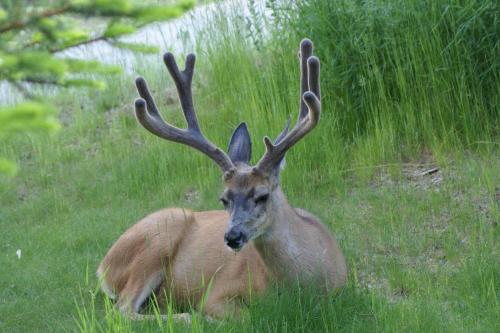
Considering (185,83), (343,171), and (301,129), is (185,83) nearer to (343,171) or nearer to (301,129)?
(301,129)

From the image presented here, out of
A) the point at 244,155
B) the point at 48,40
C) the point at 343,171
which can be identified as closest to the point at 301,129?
the point at 244,155

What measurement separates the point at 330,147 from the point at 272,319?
11.4 feet

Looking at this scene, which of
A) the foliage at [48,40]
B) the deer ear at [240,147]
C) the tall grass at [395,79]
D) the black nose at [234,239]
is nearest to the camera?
the foliage at [48,40]

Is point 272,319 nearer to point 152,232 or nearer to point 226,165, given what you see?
point 226,165

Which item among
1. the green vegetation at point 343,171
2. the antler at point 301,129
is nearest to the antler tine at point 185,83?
the antler at point 301,129

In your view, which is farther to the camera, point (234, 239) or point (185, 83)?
point (185, 83)

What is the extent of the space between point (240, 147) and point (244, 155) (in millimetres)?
55

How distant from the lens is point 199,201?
852cm

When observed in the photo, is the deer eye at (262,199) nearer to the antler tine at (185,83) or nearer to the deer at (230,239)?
the deer at (230,239)

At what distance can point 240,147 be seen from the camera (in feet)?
20.4

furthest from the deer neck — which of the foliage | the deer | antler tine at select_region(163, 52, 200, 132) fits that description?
the foliage

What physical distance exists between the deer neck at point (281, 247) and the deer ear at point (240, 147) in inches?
19.4

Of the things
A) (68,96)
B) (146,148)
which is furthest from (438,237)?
(68,96)

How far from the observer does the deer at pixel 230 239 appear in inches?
224
